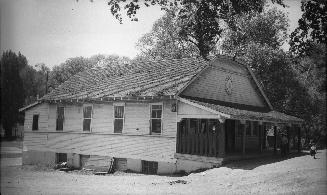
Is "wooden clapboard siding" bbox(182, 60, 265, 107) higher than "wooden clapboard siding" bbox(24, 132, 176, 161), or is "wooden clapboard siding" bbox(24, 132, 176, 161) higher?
"wooden clapboard siding" bbox(182, 60, 265, 107)

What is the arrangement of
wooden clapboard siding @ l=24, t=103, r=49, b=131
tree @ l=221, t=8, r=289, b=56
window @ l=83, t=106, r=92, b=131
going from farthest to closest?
tree @ l=221, t=8, r=289, b=56 < wooden clapboard siding @ l=24, t=103, r=49, b=131 < window @ l=83, t=106, r=92, b=131

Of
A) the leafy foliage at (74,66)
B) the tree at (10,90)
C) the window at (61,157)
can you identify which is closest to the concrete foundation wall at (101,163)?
the window at (61,157)

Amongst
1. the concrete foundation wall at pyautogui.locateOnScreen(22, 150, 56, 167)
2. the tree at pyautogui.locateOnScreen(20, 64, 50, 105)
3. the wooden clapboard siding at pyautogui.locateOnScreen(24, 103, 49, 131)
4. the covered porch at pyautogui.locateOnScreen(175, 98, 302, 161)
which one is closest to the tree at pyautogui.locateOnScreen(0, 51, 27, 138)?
the tree at pyautogui.locateOnScreen(20, 64, 50, 105)

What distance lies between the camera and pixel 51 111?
82.2 ft

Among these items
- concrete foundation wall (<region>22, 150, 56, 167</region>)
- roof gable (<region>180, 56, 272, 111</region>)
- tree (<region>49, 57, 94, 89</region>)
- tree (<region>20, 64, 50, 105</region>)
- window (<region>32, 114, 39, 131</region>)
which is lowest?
concrete foundation wall (<region>22, 150, 56, 167</region>)

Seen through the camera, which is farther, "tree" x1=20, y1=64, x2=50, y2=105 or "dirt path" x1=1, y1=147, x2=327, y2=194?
"tree" x1=20, y1=64, x2=50, y2=105

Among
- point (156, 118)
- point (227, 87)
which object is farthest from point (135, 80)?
point (227, 87)

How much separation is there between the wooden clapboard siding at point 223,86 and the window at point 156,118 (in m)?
1.90

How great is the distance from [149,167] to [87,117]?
6119 millimetres

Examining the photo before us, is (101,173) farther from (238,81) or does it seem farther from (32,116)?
(238,81)

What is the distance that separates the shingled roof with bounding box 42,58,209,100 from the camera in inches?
790

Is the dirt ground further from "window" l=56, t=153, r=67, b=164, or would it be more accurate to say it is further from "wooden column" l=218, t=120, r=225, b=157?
"window" l=56, t=153, r=67, b=164

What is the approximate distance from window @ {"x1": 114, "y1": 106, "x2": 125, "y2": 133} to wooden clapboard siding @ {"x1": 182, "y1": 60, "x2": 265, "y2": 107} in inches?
186

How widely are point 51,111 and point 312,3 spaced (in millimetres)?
20463
